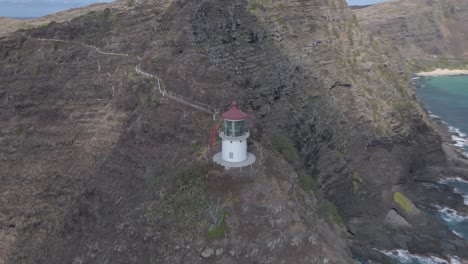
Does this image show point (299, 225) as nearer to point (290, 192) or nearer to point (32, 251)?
point (290, 192)

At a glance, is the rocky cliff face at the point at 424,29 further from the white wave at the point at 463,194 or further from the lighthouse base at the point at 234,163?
the lighthouse base at the point at 234,163

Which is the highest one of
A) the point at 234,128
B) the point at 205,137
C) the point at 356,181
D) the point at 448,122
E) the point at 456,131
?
the point at 234,128

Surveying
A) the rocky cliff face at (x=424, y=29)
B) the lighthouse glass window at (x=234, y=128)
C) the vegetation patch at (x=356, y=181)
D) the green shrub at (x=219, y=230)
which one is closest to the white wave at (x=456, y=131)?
the vegetation patch at (x=356, y=181)

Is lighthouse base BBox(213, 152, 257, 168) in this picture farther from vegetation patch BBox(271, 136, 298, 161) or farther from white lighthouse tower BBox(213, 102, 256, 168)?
vegetation patch BBox(271, 136, 298, 161)

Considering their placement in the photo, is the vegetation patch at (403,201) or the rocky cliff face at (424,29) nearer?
the vegetation patch at (403,201)

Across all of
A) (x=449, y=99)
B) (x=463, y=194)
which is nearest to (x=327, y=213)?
(x=463, y=194)

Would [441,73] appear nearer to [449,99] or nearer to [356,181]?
[449,99]
